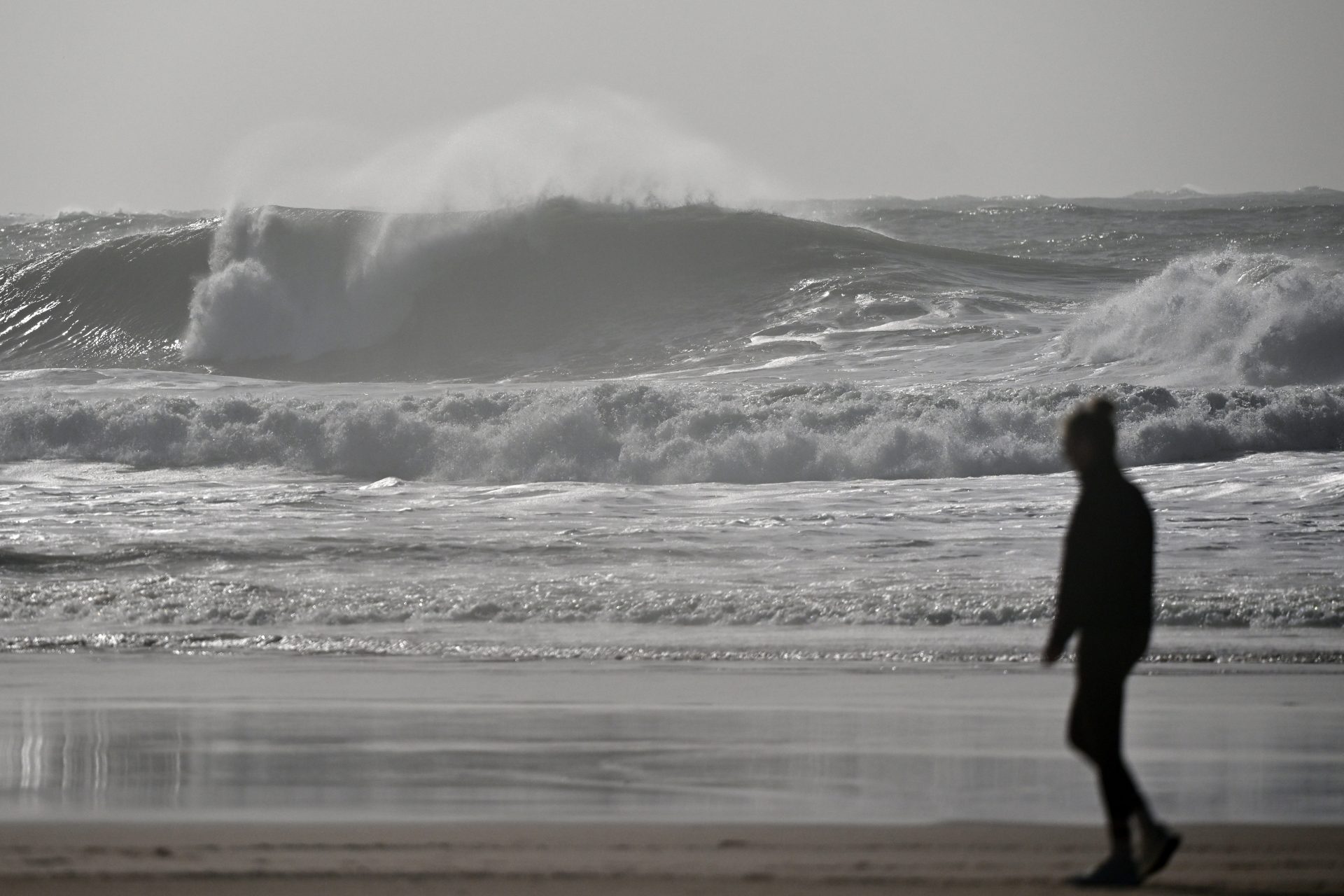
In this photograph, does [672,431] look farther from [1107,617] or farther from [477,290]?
[1107,617]

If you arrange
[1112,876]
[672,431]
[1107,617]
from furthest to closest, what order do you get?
[672,431] < [1107,617] < [1112,876]

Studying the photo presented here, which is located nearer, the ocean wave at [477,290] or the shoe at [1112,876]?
the shoe at [1112,876]

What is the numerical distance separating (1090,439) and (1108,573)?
0.30 metres

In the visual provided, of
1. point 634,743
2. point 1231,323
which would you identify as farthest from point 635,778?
point 1231,323

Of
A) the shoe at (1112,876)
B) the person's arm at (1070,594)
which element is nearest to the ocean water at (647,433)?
the person's arm at (1070,594)

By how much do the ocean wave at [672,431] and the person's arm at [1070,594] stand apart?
11699 mm

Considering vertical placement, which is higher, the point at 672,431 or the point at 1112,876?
the point at 1112,876

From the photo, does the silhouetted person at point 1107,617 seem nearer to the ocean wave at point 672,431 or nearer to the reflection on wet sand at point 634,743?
the reflection on wet sand at point 634,743

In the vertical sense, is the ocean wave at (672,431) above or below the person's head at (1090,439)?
below

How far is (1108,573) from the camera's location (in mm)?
3533

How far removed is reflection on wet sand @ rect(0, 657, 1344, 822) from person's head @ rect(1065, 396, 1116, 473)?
3.45 feet

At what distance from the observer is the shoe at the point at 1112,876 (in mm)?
3387

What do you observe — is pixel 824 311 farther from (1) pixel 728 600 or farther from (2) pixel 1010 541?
(1) pixel 728 600

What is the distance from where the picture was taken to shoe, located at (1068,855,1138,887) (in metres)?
3.39
